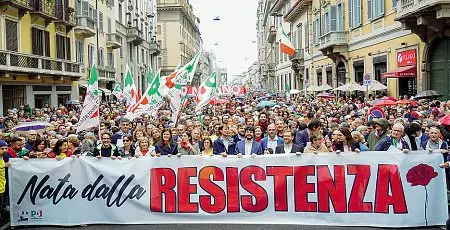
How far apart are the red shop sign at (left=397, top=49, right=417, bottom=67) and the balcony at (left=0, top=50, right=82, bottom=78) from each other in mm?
17659

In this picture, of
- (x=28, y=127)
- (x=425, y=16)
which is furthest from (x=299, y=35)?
(x=28, y=127)

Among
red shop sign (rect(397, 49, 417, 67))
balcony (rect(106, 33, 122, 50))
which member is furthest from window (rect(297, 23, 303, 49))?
red shop sign (rect(397, 49, 417, 67))

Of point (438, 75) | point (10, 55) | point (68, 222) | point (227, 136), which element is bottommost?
point (68, 222)

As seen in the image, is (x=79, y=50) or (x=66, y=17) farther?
(x=79, y=50)

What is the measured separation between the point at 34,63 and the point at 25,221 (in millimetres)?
20810

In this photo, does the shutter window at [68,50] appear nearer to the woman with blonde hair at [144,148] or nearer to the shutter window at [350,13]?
the shutter window at [350,13]

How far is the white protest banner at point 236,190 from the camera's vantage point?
741 centimetres

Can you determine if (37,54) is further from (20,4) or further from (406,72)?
(406,72)

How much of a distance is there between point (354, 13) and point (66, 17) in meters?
17.8

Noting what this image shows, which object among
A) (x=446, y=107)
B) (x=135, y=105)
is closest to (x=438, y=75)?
(x=446, y=107)

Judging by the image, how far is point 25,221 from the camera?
26.2ft

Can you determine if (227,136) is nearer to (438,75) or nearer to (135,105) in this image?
(135,105)

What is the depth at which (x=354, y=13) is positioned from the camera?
29.4 metres

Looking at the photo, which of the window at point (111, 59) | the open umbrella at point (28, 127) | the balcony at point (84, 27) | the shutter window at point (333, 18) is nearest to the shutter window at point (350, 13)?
the shutter window at point (333, 18)
